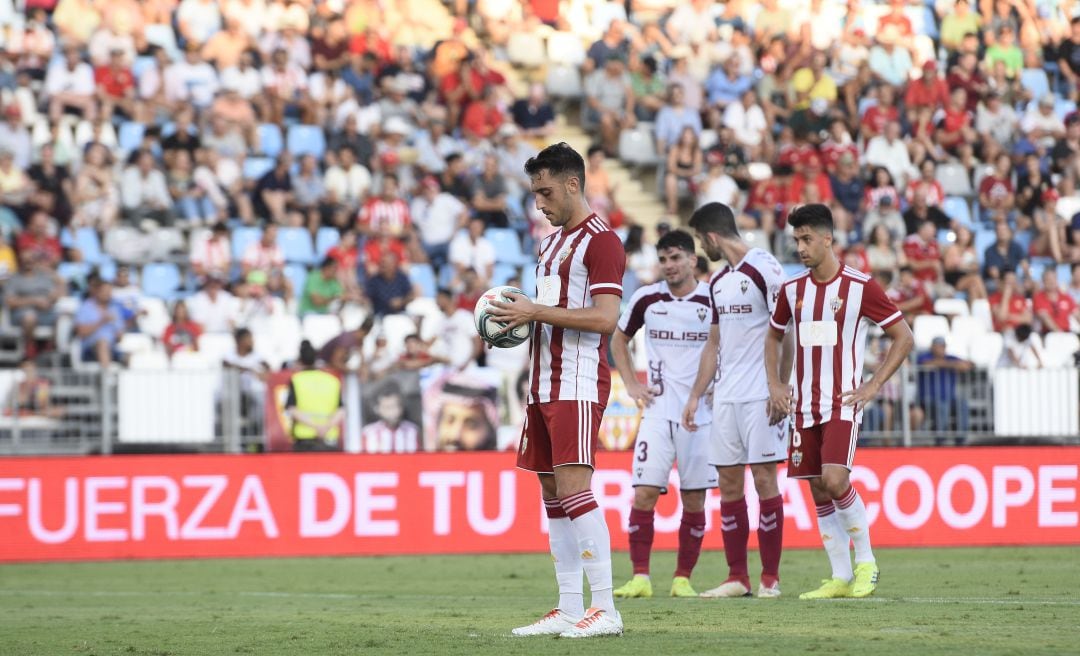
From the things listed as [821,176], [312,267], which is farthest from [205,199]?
[821,176]

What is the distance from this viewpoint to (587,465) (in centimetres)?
828

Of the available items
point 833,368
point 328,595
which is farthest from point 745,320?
point 328,595

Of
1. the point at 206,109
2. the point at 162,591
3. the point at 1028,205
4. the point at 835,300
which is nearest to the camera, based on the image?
the point at 835,300

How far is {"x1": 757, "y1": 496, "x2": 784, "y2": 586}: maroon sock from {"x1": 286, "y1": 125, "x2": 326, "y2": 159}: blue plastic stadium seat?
12.8 m

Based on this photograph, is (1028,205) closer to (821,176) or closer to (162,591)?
(821,176)

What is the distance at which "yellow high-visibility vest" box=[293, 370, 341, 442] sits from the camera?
17344 millimetres

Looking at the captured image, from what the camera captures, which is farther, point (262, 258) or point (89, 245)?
point (262, 258)

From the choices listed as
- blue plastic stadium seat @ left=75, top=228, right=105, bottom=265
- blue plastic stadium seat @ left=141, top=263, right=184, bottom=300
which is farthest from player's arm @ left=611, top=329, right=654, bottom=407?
blue plastic stadium seat @ left=75, top=228, right=105, bottom=265

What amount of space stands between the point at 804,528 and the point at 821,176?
834cm

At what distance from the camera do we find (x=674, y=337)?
12117 mm

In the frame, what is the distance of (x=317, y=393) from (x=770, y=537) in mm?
7042

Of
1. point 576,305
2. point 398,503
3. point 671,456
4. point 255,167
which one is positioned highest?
point 255,167

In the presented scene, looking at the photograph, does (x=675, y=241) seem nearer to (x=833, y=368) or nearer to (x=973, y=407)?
(x=833, y=368)

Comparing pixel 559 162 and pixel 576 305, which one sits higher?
pixel 559 162
